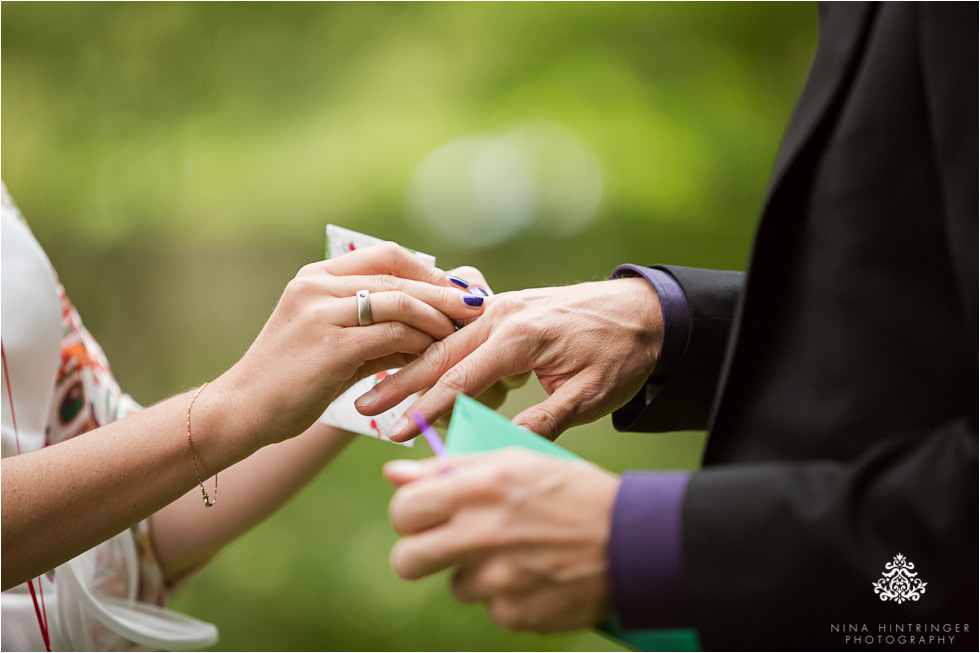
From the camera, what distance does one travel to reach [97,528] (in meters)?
0.73

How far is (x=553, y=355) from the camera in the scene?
0.80 meters

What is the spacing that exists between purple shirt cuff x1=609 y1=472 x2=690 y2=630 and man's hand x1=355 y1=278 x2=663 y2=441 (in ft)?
1.00

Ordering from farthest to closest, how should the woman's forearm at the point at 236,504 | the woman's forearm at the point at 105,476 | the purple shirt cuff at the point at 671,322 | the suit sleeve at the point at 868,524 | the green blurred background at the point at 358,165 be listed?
the green blurred background at the point at 358,165
the woman's forearm at the point at 236,504
the purple shirt cuff at the point at 671,322
the woman's forearm at the point at 105,476
the suit sleeve at the point at 868,524

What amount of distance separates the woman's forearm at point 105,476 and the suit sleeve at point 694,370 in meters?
0.43

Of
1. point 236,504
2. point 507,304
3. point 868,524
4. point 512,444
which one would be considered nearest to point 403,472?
point 512,444

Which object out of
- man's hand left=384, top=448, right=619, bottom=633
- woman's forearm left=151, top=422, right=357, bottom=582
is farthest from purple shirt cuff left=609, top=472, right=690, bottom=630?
woman's forearm left=151, top=422, right=357, bottom=582

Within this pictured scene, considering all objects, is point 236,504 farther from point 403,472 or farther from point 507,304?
point 403,472

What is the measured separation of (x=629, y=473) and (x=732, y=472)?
6 centimetres

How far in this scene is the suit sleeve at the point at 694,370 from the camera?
84 centimetres

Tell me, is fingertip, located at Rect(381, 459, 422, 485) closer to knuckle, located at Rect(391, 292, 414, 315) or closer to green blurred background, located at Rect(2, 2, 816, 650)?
knuckle, located at Rect(391, 292, 414, 315)

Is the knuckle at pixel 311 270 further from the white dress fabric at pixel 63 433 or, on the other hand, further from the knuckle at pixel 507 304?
the white dress fabric at pixel 63 433

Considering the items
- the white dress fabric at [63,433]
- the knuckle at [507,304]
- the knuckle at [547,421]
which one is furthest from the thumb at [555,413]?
the white dress fabric at [63,433]

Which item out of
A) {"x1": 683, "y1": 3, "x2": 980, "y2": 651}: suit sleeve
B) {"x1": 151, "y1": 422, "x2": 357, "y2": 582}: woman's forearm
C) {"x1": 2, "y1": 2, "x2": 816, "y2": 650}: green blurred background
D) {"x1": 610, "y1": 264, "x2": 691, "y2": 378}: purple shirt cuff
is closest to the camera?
{"x1": 683, "y1": 3, "x2": 980, "y2": 651}: suit sleeve

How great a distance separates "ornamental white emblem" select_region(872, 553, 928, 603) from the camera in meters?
0.41
